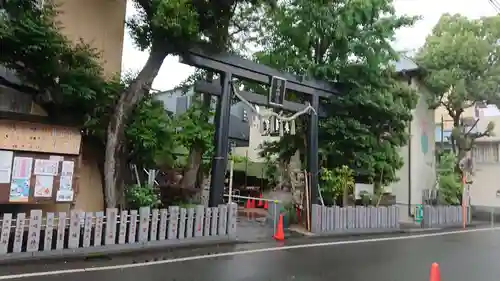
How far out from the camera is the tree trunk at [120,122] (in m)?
9.51

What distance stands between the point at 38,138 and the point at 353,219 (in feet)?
31.8

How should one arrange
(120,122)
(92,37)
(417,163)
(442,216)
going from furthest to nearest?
(417,163), (442,216), (92,37), (120,122)

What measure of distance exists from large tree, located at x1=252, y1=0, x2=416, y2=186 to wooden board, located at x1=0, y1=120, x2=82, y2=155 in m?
7.64

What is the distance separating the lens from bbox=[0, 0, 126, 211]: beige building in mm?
10234

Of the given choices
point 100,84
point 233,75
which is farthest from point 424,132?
point 100,84

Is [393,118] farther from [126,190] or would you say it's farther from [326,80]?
[126,190]

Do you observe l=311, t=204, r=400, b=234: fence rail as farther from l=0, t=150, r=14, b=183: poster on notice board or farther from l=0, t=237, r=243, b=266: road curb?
l=0, t=150, r=14, b=183: poster on notice board

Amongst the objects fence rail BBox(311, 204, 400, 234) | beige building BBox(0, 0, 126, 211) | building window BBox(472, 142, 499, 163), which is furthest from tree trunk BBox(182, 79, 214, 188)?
building window BBox(472, 142, 499, 163)

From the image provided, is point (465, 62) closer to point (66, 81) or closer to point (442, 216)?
point (442, 216)

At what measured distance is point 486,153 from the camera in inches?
984

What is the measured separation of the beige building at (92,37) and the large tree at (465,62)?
13.8 meters

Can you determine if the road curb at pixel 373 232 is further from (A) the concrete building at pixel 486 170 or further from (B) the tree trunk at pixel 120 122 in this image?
(A) the concrete building at pixel 486 170

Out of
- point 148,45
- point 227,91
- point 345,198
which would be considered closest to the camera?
point 148,45

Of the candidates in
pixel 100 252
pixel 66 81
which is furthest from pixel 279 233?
pixel 66 81
